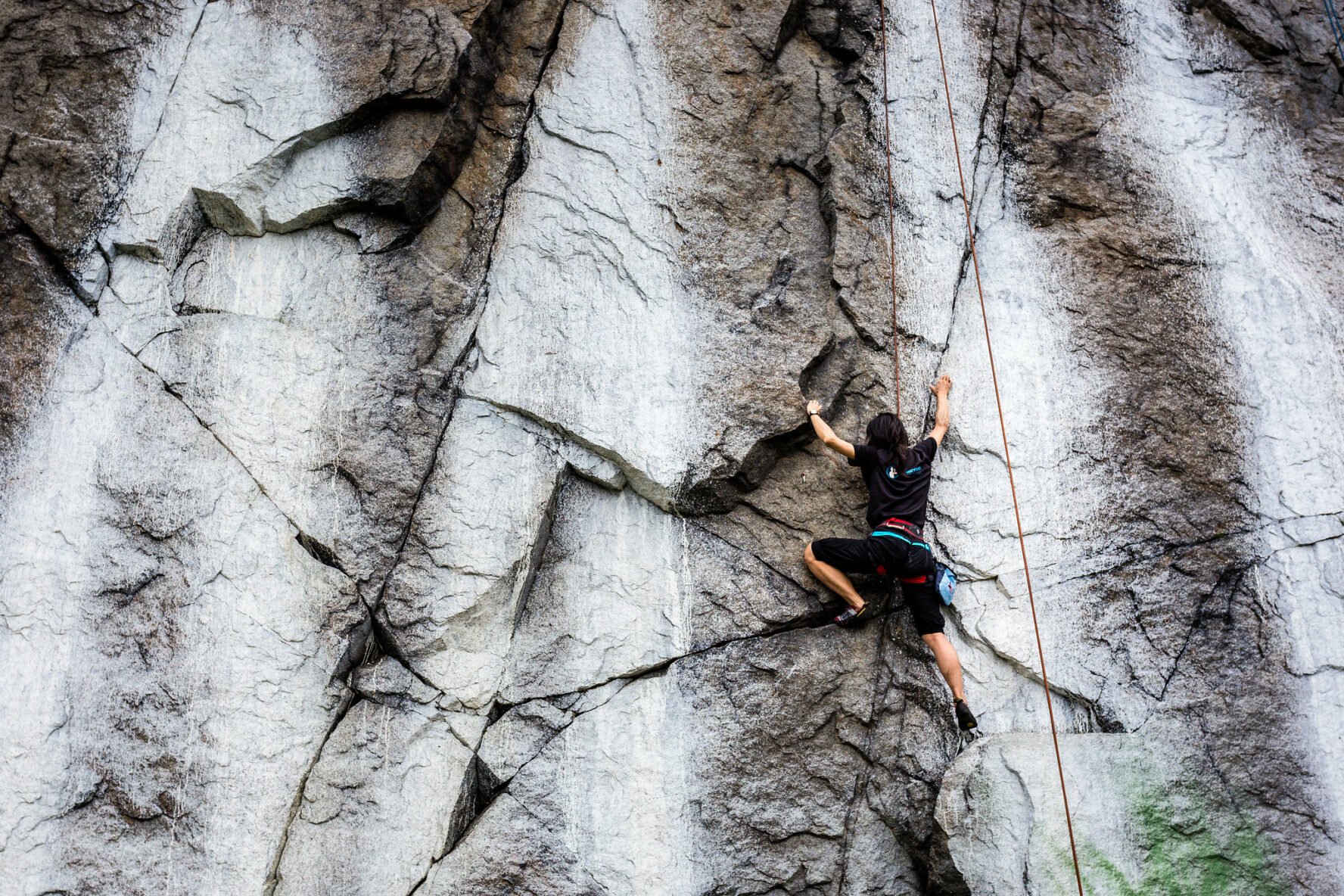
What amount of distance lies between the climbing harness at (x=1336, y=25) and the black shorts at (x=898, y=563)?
4939 mm

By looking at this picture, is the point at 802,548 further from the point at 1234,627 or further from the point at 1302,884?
the point at 1302,884

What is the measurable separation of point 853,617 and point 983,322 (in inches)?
83.9

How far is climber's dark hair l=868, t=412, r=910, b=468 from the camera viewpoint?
5953 mm

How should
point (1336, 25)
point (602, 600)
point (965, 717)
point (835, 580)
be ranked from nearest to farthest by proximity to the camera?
point (965, 717), point (835, 580), point (602, 600), point (1336, 25)

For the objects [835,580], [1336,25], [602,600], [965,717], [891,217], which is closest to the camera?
[965,717]

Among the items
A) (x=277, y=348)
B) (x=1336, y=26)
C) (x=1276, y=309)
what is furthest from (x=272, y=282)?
(x=1336, y=26)

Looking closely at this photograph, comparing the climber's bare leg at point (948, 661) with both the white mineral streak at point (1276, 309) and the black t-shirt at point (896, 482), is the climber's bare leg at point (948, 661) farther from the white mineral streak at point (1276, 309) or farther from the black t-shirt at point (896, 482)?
the white mineral streak at point (1276, 309)

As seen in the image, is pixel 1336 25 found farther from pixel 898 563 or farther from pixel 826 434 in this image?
pixel 898 563

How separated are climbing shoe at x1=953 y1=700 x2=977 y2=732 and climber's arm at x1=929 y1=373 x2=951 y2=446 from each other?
4.93 feet

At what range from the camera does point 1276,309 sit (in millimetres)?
6523

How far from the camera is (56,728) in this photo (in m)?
5.51

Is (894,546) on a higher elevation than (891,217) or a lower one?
lower

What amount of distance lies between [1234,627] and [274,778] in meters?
5.39

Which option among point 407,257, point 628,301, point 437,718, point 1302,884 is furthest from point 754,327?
point 1302,884
